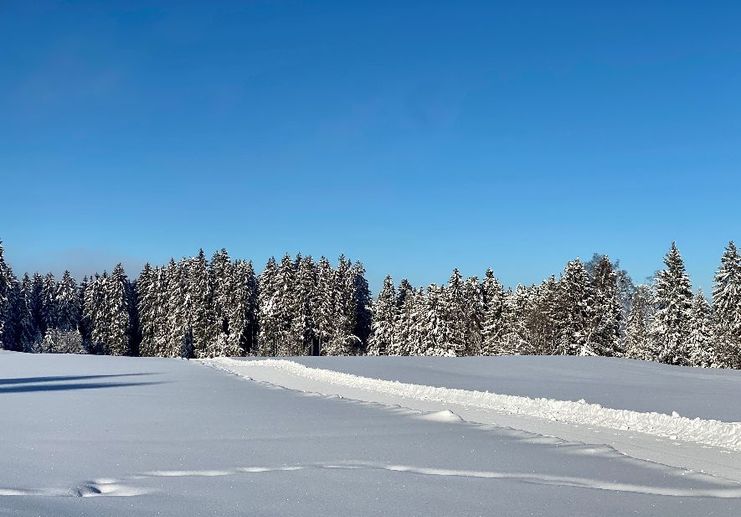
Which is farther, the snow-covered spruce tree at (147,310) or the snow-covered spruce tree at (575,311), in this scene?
the snow-covered spruce tree at (147,310)

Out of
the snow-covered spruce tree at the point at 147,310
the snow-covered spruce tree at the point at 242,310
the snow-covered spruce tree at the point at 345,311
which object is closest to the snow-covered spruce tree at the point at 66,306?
the snow-covered spruce tree at the point at 147,310

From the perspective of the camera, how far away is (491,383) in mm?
23219

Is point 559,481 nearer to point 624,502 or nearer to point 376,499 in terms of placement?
point 624,502

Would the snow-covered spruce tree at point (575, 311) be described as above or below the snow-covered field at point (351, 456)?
above

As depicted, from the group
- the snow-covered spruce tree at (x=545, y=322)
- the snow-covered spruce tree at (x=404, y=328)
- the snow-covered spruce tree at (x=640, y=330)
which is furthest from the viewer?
the snow-covered spruce tree at (x=404, y=328)

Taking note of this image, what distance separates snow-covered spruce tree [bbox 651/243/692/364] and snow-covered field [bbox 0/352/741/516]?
128 ft

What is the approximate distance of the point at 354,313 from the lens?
285 feet

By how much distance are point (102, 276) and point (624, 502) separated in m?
93.8

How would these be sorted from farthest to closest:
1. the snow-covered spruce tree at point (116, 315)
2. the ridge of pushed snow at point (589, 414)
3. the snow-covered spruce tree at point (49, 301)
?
the snow-covered spruce tree at point (49, 301), the snow-covered spruce tree at point (116, 315), the ridge of pushed snow at point (589, 414)

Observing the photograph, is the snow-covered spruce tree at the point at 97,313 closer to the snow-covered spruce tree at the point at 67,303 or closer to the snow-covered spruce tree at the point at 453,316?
the snow-covered spruce tree at the point at 67,303

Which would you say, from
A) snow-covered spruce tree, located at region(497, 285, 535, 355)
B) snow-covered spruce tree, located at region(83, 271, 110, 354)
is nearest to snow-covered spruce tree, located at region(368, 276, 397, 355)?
snow-covered spruce tree, located at region(497, 285, 535, 355)

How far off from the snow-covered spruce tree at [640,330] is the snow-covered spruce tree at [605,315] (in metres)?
2.95

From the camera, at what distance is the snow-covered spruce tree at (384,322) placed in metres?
79.0

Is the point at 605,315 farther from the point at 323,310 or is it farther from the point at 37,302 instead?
the point at 37,302
